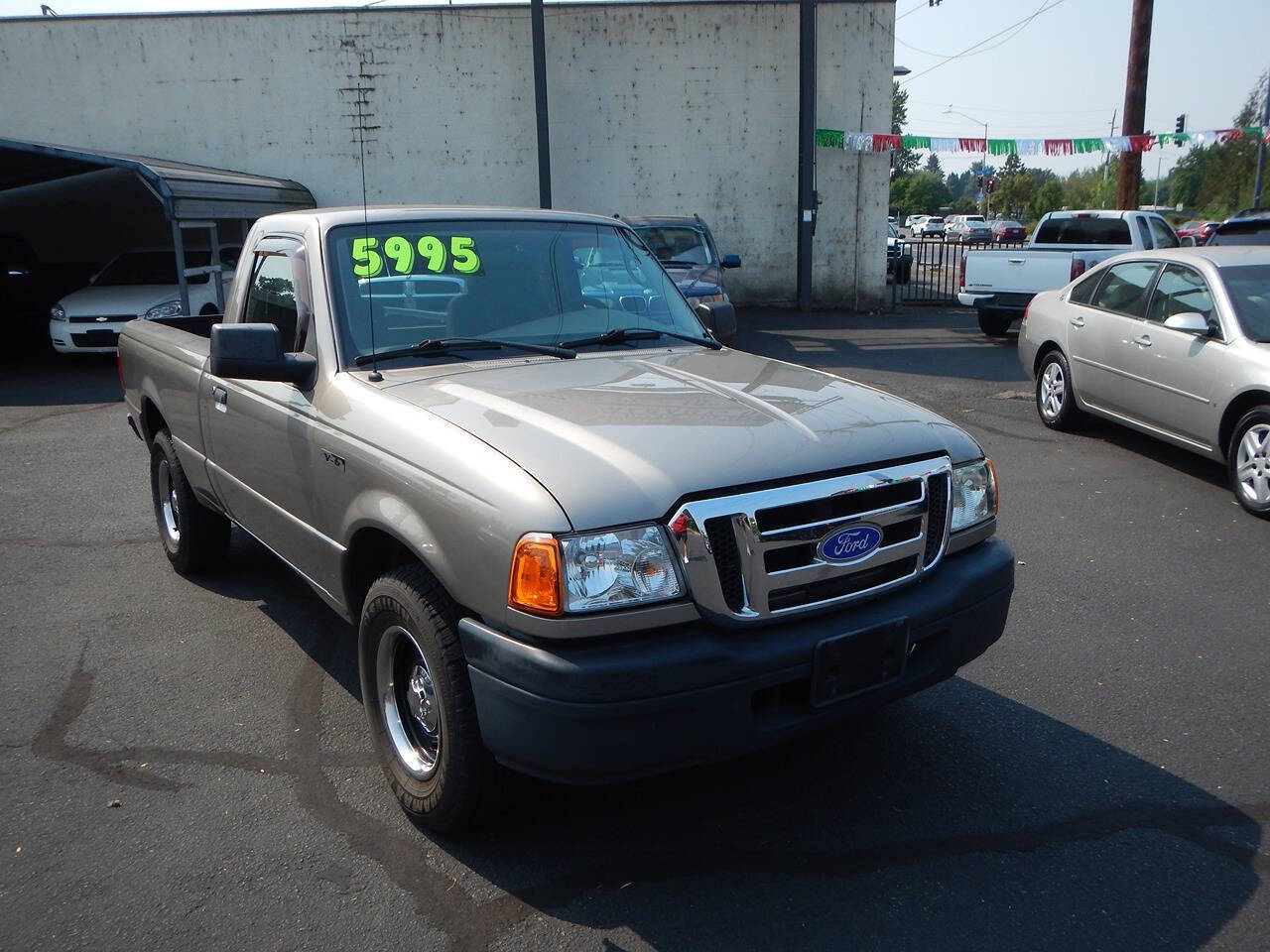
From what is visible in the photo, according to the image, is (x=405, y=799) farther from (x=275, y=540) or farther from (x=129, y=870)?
(x=275, y=540)

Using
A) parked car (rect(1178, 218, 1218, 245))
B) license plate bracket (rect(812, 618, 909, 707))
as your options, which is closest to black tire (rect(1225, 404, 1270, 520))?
license plate bracket (rect(812, 618, 909, 707))

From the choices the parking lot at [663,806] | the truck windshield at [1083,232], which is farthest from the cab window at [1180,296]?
the truck windshield at [1083,232]

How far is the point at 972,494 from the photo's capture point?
11.5ft

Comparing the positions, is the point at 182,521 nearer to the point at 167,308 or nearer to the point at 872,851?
the point at 872,851

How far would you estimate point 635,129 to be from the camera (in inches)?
778

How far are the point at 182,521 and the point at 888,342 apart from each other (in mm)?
12184

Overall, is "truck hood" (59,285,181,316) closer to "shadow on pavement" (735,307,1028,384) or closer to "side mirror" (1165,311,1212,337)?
"shadow on pavement" (735,307,1028,384)

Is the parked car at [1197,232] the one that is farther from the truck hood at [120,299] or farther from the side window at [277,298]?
the side window at [277,298]

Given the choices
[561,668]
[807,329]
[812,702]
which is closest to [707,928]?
[812,702]

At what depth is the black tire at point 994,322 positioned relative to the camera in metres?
15.8

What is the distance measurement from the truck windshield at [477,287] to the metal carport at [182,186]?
10.2m

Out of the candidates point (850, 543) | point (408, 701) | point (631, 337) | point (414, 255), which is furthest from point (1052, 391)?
point (408, 701)

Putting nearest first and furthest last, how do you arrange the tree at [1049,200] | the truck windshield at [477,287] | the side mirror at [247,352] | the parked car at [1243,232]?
1. the side mirror at [247,352]
2. the truck windshield at [477,287]
3. the parked car at [1243,232]
4. the tree at [1049,200]

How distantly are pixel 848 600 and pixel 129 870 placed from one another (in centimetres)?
229
